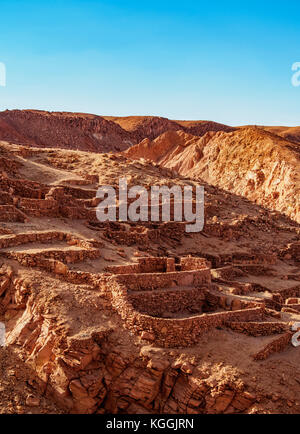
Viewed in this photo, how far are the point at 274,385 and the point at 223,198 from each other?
19967mm

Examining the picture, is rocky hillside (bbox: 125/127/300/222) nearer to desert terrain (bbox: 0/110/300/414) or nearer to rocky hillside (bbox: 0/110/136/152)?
A: rocky hillside (bbox: 0/110/136/152)

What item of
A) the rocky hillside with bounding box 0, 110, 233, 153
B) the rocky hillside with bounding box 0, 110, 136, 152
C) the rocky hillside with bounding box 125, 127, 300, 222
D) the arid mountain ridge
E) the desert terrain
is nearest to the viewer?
the desert terrain

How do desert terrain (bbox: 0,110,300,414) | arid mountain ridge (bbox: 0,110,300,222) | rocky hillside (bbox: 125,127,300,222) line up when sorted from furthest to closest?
arid mountain ridge (bbox: 0,110,300,222), rocky hillside (bbox: 125,127,300,222), desert terrain (bbox: 0,110,300,414)

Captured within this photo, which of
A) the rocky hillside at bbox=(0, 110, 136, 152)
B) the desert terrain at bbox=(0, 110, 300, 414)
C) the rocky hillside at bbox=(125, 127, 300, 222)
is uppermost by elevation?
the rocky hillside at bbox=(0, 110, 136, 152)

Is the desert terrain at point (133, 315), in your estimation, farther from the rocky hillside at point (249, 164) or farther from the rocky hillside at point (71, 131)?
the rocky hillside at point (71, 131)

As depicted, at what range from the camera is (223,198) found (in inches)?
1141

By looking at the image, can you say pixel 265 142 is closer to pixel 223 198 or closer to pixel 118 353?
pixel 223 198

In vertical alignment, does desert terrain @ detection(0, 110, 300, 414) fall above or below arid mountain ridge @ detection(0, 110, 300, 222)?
below

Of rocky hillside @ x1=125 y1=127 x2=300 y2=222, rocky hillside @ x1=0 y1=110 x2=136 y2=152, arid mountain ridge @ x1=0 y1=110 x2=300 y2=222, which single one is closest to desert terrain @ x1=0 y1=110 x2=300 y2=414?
arid mountain ridge @ x1=0 y1=110 x2=300 y2=222

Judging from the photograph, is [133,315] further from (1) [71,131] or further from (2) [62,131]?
(1) [71,131]

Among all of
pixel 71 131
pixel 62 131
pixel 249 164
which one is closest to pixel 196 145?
pixel 249 164

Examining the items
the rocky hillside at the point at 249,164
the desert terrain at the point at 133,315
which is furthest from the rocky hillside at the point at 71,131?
the desert terrain at the point at 133,315

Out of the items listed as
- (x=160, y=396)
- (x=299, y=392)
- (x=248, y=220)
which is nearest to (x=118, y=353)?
(x=160, y=396)

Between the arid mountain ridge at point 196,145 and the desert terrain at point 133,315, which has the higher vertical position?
the arid mountain ridge at point 196,145
